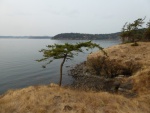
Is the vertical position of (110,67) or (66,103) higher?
(66,103)

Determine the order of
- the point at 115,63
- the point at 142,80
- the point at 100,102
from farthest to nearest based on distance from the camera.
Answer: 1. the point at 115,63
2. the point at 142,80
3. the point at 100,102

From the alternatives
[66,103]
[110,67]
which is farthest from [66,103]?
[110,67]

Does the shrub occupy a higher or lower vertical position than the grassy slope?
lower

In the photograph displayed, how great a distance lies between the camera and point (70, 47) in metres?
24.3

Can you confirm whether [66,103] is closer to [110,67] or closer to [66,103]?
[66,103]

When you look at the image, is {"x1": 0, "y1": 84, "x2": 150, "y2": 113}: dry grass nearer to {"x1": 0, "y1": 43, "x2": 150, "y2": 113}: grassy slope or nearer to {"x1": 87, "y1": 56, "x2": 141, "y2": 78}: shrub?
{"x1": 0, "y1": 43, "x2": 150, "y2": 113}: grassy slope

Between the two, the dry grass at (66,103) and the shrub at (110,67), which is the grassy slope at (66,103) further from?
the shrub at (110,67)

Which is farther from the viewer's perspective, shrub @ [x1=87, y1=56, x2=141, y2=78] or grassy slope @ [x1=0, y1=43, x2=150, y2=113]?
shrub @ [x1=87, y1=56, x2=141, y2=78]

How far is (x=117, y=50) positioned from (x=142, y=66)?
10.8m

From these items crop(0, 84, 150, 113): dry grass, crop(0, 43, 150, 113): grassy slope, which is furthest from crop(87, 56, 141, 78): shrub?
crop(0, 84, 150, 113): dry grass

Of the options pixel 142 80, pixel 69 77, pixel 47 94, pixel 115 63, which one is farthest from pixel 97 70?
pixel 47 94

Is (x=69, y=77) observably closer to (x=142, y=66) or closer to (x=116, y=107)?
(x=142, y=66)

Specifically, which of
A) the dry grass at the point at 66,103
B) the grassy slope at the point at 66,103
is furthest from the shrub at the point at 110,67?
the dry grass at the point at 66,103

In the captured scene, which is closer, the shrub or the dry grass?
the dry grass
